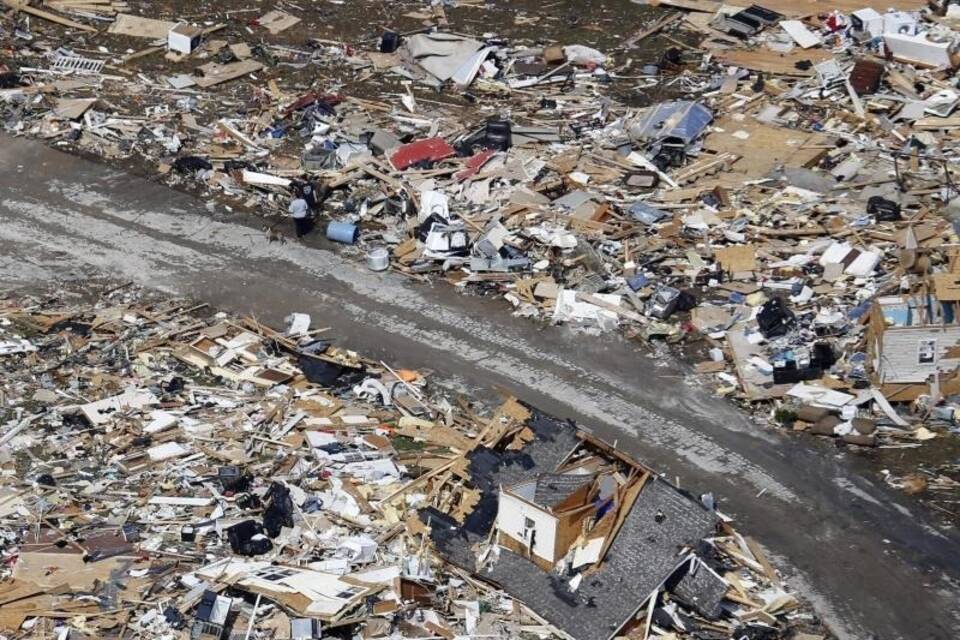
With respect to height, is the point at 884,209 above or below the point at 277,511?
above

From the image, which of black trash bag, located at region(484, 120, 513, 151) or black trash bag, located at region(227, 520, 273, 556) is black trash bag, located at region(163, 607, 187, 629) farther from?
black trash bag, located at region(484, 120, 513, 151)

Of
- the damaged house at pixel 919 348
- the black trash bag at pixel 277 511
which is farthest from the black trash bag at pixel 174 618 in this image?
the damaged house at pixel 919 348

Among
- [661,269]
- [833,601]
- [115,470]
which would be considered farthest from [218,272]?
[833,601]

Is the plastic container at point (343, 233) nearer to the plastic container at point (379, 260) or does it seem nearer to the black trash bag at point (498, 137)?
the plastic container at point (379, 260)

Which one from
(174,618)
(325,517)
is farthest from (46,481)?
(325,517)

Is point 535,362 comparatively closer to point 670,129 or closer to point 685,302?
point 685,302

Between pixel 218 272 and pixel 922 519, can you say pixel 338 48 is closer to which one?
pixel 218 272
